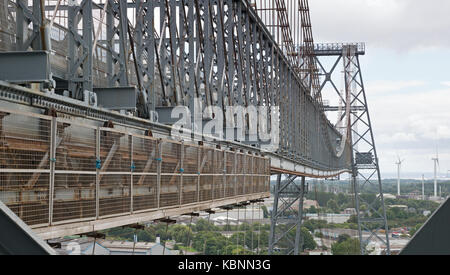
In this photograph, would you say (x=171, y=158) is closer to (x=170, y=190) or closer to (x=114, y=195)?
(x=170, y=190)

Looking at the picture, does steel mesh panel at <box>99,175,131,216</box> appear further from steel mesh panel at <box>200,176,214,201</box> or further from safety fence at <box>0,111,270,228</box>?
steel mesh panel at <box>200,176,214,201</box>

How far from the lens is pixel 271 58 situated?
26.6 metres

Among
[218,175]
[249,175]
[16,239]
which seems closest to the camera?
[16,239]

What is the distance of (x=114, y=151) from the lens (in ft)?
22.6

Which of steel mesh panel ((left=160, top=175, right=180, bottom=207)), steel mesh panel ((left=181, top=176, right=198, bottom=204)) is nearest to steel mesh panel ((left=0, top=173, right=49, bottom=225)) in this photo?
steel mesh panel ((left=160, top=175, right=180, bottom=207))

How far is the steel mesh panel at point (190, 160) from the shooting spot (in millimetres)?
9727

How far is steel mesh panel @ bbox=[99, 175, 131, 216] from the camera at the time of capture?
6645 mm

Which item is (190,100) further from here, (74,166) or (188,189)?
(74,166)

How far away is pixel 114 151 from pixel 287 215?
42.8 meters

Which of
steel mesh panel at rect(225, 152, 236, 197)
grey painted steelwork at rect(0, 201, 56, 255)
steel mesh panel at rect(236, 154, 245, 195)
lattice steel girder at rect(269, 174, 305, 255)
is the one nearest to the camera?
grey painted steelwork at rect(0, 201, 56, 255)

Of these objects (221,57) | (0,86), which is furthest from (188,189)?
(221,57)

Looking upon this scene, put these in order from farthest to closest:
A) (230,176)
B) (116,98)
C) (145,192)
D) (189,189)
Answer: (230,176), (189,189), (116,98), (145,192)

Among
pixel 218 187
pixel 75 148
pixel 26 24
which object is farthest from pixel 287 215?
pixel 75 148

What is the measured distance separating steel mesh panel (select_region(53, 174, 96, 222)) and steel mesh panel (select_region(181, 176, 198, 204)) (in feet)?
10.9
